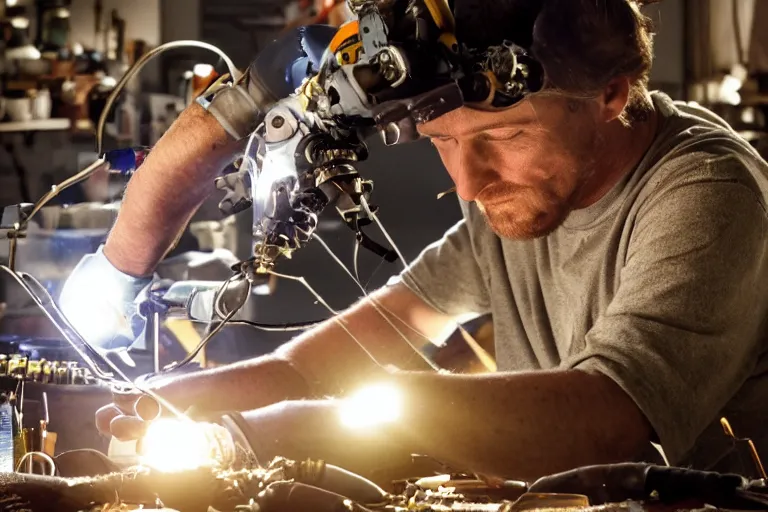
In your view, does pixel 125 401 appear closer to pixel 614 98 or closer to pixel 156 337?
pixel 156 337

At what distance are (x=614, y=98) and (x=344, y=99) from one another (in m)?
0.53

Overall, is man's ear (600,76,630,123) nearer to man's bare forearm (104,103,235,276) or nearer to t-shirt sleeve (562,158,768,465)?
t-shirt sleeve (562,158,768,465)

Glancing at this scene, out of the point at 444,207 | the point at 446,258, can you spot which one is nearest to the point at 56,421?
the point at 446,258

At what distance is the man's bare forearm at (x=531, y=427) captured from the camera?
109cm

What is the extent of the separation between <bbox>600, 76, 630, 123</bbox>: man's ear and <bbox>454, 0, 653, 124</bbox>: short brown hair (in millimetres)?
12

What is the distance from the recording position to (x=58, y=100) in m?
2.99

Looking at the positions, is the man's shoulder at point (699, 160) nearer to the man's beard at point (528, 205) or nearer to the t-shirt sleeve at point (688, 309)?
the t-shirt sleeve at point (688, 309)

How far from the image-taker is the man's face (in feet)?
4.25

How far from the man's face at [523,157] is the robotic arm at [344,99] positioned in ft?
0.31

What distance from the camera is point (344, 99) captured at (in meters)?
1.08

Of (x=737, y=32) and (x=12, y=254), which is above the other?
(x=737, y=32)

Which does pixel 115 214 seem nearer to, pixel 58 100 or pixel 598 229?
pixel 598 229

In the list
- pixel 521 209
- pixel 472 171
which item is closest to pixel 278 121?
pixel 472 171

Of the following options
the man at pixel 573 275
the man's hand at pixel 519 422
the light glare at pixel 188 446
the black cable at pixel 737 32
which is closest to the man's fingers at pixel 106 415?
the man at pixel 573 275
